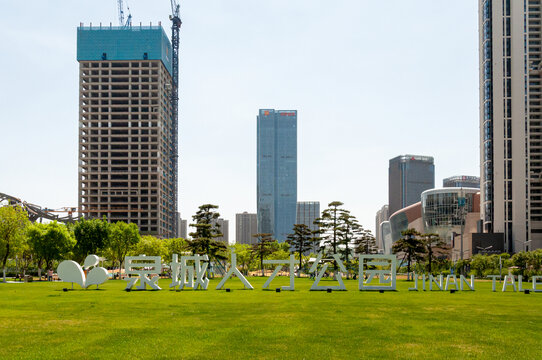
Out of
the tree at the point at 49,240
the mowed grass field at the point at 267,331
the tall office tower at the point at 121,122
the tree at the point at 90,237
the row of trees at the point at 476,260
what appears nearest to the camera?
the mowed grass field at the point at 267,331

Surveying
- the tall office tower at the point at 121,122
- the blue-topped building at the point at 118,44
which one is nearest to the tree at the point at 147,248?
the tall office tower at the point at 121,122

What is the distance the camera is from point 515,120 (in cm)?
14350

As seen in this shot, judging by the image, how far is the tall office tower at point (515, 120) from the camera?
14175 centimetres

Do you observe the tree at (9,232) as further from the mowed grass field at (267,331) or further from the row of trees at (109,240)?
the mowed grass field at (267,331)

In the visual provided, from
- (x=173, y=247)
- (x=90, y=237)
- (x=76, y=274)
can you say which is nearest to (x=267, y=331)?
(x=76, y=274)

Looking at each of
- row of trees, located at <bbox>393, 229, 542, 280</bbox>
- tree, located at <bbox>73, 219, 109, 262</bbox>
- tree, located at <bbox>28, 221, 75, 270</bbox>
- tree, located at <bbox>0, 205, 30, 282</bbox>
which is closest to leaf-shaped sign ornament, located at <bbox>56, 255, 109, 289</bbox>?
tree, located at <bbox>0, 205, 30, 282</bbox>

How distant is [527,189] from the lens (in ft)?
465

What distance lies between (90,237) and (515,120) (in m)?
110

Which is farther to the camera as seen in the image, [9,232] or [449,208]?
[449,208]

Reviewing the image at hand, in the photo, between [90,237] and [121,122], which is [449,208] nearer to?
[121,122]

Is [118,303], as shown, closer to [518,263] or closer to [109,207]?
[518,263]

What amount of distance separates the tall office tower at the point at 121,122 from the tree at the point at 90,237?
91.3 m

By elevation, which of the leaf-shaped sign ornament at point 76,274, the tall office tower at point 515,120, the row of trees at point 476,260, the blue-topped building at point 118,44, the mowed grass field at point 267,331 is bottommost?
the row of trees at point 476,260

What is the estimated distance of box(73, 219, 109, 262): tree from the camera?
262 ft
